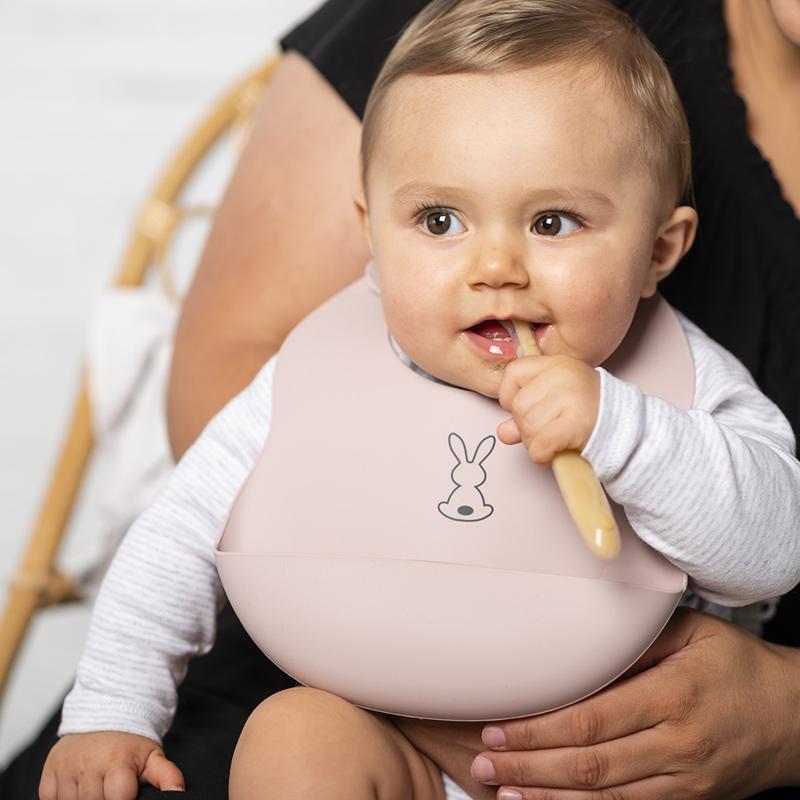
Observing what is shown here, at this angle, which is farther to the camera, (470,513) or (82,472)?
(82,472)

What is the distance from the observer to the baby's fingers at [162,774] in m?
1.06

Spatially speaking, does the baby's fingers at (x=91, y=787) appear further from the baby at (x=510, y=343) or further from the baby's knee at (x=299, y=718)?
the baby's knee at (x=299, y=718)

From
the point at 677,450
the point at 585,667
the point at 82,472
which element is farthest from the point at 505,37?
the point at 82,472

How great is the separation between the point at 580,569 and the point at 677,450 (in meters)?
0.13

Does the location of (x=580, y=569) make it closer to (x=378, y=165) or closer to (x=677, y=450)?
(x=677, y=450)

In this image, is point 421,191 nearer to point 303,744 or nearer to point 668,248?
point 668,248

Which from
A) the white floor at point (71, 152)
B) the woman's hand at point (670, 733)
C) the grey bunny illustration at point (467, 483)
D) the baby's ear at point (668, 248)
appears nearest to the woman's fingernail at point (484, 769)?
the woman's hand at point (670, 733)

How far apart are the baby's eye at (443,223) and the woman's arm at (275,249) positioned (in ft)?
1.00

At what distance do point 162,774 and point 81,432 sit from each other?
728 mm

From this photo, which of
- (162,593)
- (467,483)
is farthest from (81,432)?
(467,483)

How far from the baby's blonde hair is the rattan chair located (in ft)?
2.36

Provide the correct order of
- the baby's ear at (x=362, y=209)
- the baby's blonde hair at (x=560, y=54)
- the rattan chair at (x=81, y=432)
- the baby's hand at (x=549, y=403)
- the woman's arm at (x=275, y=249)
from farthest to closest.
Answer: the rattan chair at (x=81, y=432) → the woman's arm at (x=275, y=249) → the baby's ear at (x=362, y=209) → the baby's blonde hair at (x=560, y=54) → the baby's hand at (x=549, y=403)

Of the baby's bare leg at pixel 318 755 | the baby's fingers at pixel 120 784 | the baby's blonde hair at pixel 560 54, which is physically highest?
the baby's blonde hair at pixel 560 54

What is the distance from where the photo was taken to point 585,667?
0.99 m
